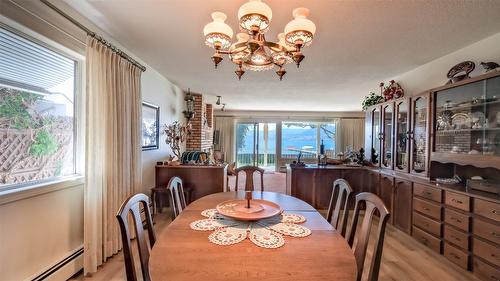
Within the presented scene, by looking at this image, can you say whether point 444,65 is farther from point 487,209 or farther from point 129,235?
point 129,235

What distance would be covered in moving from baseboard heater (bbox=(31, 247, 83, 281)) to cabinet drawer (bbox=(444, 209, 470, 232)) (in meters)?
3.63

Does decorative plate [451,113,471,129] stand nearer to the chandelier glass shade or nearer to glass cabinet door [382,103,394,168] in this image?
glass cabinet door [382,103,394,168]

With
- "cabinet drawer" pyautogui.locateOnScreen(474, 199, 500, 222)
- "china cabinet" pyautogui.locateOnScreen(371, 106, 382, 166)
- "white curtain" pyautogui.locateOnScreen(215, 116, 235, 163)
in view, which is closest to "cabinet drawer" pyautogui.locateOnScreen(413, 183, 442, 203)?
"cabinet drawer" pyautogui.locateOnScreen(474, 199, 500, 222)

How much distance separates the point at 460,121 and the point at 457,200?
87cm

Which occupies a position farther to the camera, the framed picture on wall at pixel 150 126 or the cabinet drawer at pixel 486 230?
the framed picture on wall at pixel 150 126

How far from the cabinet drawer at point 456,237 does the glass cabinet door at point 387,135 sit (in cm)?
128

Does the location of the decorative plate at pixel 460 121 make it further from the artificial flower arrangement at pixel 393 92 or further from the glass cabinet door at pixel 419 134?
the artificial flower arrangement at pixel 393 92

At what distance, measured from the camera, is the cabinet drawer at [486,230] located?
2.00m

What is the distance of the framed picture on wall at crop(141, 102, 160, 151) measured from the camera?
11.5ft

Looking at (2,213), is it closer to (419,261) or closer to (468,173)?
(419,261)

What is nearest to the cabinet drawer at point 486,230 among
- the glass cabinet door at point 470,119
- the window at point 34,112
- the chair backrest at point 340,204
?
the glass cabinet door at point 470,119

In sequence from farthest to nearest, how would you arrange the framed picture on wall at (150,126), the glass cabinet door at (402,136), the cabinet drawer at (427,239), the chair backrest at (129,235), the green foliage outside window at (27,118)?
1. the framed picture on wall at (150,126)
2. the glass cabinet door at (402,136)
3. the cabinet drawer at (427,239)
4. the green foliage outside window at (27,118)
5. the chair backrest at (129,235)

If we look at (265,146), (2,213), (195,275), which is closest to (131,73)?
(2,213)

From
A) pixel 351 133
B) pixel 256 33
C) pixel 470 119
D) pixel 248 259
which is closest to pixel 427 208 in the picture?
pixel 470 119
